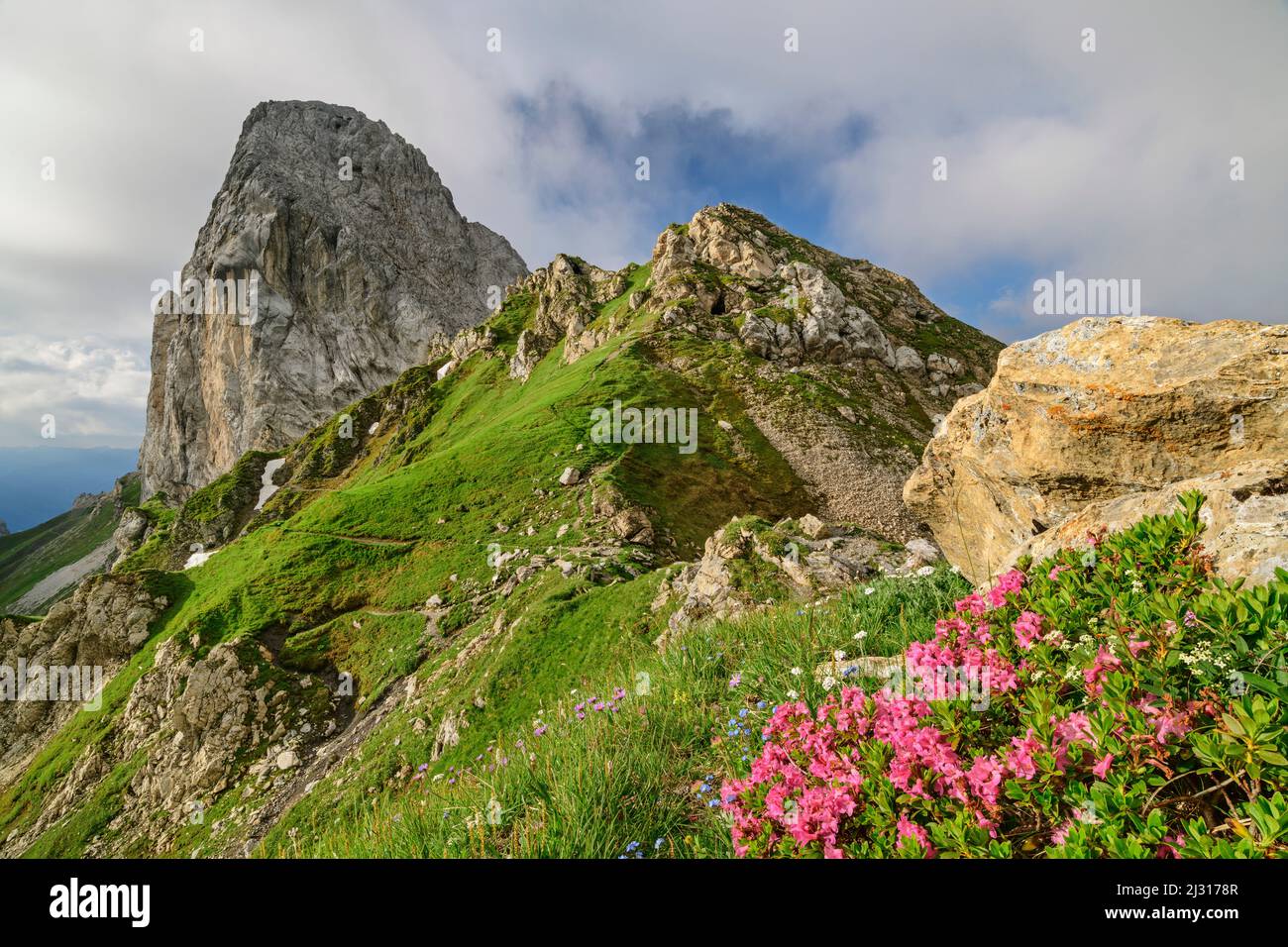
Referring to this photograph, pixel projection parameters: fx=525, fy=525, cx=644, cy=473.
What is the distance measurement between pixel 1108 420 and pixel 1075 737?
6.40 metres

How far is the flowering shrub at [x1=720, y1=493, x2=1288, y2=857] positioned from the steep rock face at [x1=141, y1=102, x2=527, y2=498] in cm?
18045

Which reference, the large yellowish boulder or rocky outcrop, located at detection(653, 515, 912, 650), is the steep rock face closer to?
rocky outcrop, located at detection(653, 515, 912, 650)

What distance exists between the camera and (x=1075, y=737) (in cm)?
305

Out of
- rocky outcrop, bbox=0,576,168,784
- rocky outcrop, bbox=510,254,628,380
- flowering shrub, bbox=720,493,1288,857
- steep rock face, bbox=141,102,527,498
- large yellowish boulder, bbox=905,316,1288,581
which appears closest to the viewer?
flowering shrub, bbox=720,493,1288,857

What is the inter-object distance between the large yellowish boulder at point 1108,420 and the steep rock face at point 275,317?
17897cm

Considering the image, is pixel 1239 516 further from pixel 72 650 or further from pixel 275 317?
pixel 275 317

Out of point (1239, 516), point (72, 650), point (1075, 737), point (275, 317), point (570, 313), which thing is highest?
point (275, 317)

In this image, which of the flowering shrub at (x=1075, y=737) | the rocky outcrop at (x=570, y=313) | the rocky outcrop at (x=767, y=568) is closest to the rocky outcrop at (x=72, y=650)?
the rocky outcrop at (x=767, y=568)

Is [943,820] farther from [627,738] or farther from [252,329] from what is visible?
[252,329]

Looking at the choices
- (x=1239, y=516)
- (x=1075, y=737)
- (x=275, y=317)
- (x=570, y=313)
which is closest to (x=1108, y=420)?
(x=1239, y=516)

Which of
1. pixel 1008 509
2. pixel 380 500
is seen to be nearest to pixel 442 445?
pixel 380 500

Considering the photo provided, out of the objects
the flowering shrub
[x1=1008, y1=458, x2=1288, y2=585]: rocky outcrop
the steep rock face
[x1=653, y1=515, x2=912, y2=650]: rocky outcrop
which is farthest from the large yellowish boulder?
the steep rock face

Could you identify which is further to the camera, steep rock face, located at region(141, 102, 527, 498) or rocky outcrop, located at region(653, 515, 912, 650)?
steep rock face, located at region(141, 102, 527, 498)

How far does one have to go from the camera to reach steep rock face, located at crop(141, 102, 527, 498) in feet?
525
